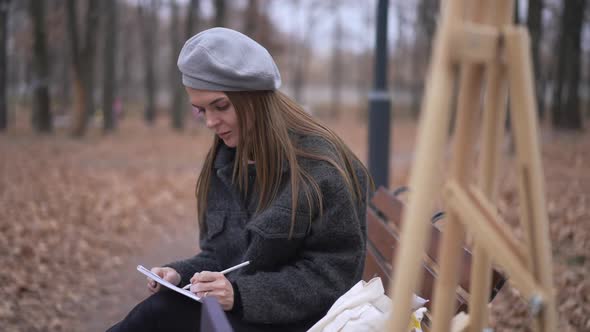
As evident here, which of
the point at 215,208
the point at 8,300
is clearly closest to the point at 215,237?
the point at 215,208

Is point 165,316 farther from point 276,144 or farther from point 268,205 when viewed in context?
point 276,144

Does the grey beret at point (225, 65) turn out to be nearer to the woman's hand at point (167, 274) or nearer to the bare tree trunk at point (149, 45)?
the woman's hand at point (167, 274)

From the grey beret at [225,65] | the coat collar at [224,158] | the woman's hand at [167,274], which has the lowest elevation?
the woman's hand at [167,274]

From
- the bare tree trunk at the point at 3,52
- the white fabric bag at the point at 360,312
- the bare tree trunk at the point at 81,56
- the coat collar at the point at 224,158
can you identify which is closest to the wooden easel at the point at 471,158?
the white fabric bag at the point at 360,312

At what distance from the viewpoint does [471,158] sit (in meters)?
1.32

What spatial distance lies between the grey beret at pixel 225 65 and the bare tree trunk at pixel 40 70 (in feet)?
51.6

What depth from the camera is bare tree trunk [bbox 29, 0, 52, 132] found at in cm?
1608

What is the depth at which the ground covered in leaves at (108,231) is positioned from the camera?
420cm

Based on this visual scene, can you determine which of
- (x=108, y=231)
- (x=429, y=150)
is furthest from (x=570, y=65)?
(x=429, y=150)

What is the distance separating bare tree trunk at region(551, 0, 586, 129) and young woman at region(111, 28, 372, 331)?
1371cm

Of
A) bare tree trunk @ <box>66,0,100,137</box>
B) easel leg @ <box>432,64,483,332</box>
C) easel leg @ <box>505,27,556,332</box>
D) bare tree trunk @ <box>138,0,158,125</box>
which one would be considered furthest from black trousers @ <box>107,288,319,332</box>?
bare tree trunk @ <box>138,0,158,125</box>

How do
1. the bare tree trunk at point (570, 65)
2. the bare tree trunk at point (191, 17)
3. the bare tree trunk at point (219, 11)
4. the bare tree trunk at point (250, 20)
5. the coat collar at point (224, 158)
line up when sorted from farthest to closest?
the bare tree trunk at point (250, 20)
the bare tree trunk at point (191, 17)
the bare tree trunk at point (219, 11)
the bare tree trunk at point (570, 65)
the coat collar at point (224, 158)

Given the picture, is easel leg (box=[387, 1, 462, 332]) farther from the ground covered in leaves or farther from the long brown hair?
the ground covered in leaves

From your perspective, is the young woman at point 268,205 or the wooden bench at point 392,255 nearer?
the young woman at point 268,205
